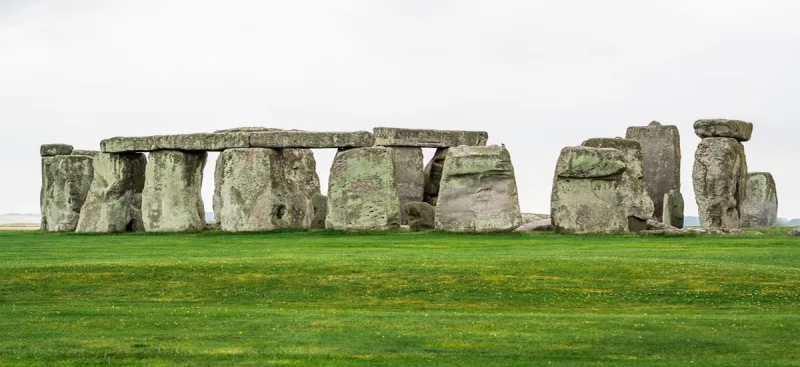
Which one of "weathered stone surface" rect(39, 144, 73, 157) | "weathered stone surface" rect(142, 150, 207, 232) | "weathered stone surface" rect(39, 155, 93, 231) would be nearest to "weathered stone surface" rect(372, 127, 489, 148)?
"weathered stone surface" rect(142, 150, 207, 232)

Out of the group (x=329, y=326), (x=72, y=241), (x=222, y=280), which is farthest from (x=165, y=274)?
(x=72, y=241)

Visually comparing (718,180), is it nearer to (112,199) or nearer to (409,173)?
(409,173)

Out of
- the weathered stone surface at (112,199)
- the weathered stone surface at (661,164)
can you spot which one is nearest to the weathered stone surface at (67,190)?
the weathered stone surface at (112,199)

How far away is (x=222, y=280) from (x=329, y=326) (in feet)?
15.6

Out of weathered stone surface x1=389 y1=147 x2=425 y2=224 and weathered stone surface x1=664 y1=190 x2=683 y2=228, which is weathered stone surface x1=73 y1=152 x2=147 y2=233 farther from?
weathered stone surface x1=664 y1=190 x2=683 y2=228

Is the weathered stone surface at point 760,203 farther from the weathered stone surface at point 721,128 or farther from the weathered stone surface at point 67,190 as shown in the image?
the weathered stone surface at point 67,190

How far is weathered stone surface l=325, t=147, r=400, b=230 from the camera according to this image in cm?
3247

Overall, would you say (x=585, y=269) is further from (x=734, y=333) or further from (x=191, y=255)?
(x=191, y=255)

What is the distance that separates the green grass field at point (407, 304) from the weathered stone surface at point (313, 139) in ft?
18.4

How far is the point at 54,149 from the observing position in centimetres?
3959

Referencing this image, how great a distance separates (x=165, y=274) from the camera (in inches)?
835

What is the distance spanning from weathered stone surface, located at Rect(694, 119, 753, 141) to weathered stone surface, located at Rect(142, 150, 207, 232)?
1350 centimetres

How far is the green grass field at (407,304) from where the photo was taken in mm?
14625

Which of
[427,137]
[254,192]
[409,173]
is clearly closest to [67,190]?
→ [254,192]
